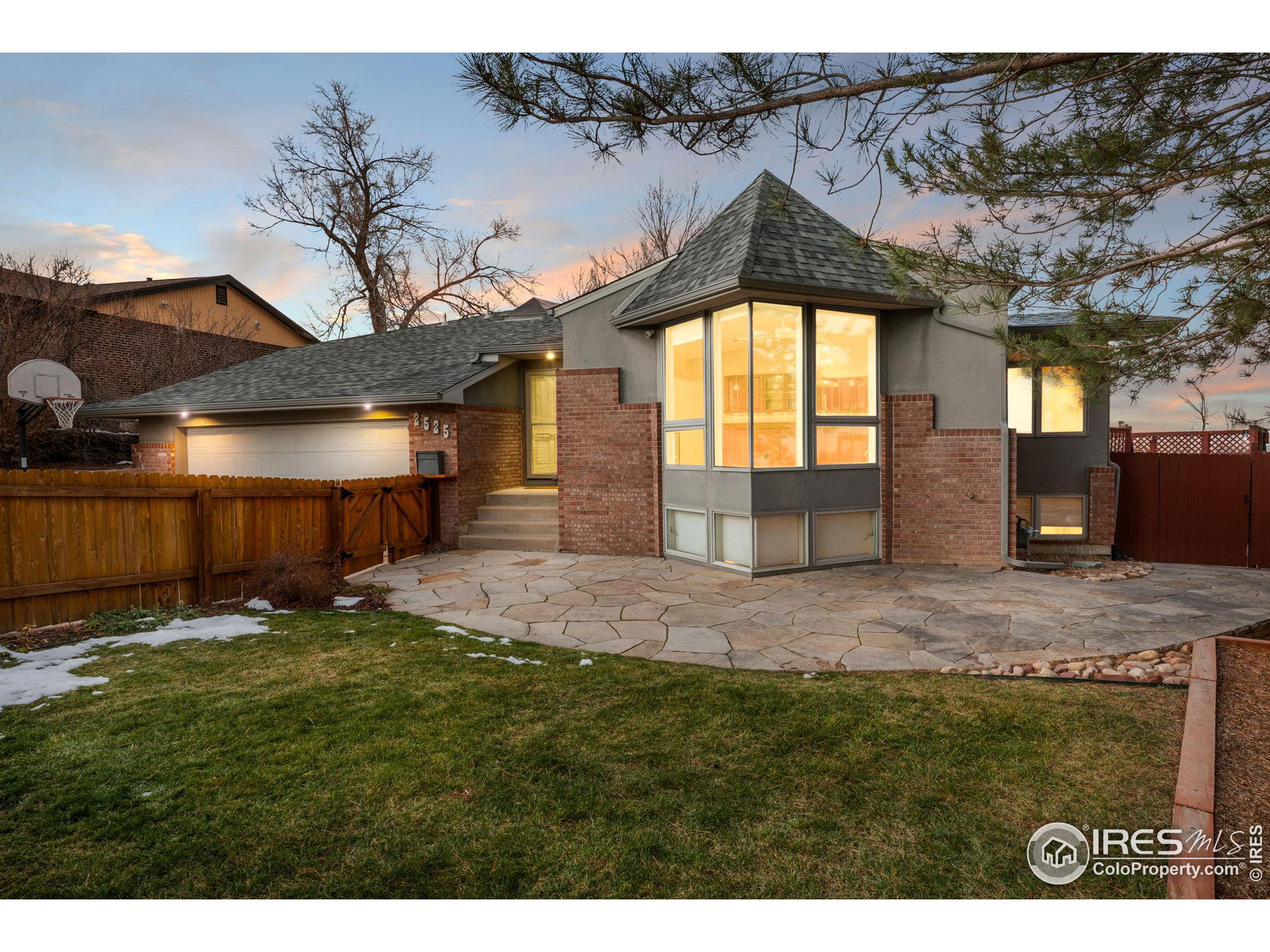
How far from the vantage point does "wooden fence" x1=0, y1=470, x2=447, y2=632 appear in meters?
4.70

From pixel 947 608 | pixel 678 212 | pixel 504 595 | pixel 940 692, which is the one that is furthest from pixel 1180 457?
pixel 678 212

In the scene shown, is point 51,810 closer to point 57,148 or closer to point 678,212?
point 57,148

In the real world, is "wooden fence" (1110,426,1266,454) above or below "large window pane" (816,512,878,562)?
above

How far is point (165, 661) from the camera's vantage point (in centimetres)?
419

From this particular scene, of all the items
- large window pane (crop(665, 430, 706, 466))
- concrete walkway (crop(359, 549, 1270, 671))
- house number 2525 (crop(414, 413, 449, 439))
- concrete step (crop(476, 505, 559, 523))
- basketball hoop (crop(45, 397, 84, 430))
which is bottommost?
concrete walkway (crop(359, 549, 1270, 671))

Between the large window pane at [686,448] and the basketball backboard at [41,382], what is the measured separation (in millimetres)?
9126

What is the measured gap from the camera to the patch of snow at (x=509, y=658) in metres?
4.24

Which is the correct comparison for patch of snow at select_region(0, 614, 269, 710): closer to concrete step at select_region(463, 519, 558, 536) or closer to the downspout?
concrete step at select_region(463, 519, 558, 536)

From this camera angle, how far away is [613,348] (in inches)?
351

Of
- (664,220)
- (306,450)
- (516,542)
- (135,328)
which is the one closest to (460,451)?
(516,542)

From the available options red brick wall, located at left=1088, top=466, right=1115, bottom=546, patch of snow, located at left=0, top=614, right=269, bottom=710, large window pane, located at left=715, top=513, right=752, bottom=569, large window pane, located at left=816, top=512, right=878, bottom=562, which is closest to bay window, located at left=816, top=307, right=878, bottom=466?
large window pane, located at left=816, top=512, right=878, bottom=562

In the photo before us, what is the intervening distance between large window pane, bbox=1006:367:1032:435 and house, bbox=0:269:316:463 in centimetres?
2133

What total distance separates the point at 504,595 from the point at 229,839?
169 inches

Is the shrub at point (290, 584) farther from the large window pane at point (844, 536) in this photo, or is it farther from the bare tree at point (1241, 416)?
the bare tree at point (1241, 416)
